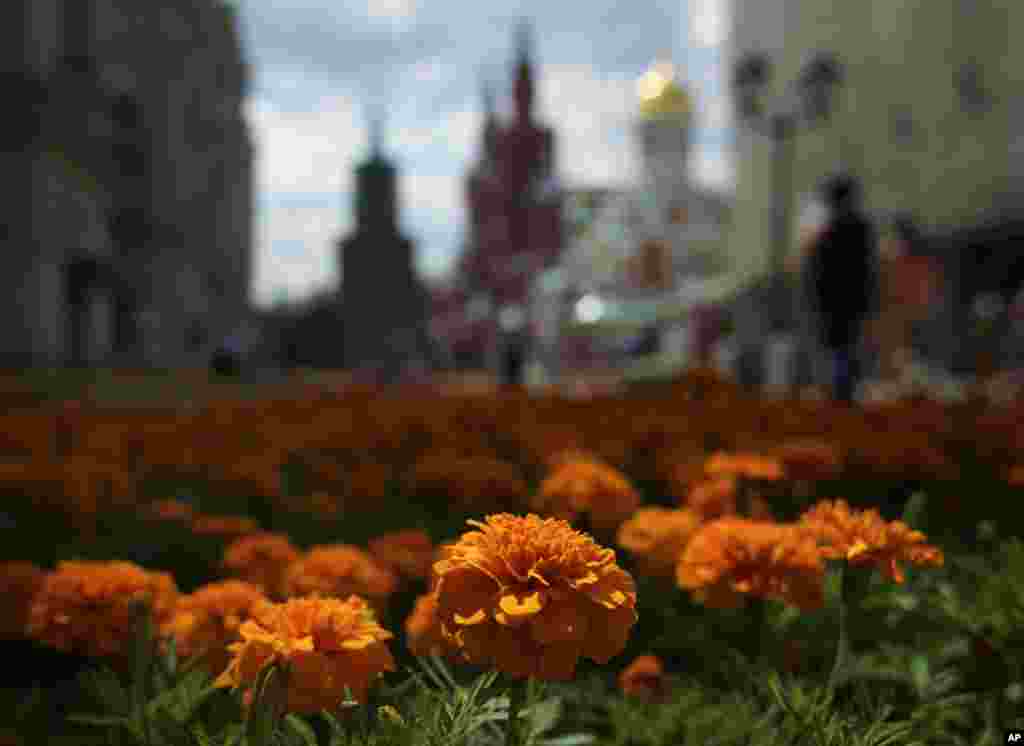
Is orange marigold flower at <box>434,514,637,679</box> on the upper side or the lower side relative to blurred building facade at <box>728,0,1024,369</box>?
lower

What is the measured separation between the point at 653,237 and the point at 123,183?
82.9 ft

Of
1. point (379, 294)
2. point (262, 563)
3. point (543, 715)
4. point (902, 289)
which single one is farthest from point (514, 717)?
point (379, 294)

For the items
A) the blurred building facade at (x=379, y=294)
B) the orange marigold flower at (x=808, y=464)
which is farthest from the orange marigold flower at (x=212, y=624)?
the blurred building facade at (x=379, y=294)

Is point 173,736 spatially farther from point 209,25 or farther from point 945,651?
point 209,25

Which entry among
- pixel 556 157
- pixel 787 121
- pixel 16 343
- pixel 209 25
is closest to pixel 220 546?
pixel 787 121

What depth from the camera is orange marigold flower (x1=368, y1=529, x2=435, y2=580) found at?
1871mm

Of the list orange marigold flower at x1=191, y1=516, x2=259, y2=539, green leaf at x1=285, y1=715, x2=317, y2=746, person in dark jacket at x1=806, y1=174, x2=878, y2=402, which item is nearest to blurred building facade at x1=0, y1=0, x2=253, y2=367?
person in dark jacket at x1=806, y1=174, x2=878, y2=402

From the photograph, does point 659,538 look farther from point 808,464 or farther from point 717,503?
point 808,464

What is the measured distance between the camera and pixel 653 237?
51.7 metres

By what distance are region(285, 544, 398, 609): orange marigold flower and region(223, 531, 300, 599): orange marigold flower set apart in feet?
0.34

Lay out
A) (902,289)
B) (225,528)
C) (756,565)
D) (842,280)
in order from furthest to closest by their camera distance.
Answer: (902,289) → (842,280) → (225,528) → (756,565)

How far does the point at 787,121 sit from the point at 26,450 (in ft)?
44.2

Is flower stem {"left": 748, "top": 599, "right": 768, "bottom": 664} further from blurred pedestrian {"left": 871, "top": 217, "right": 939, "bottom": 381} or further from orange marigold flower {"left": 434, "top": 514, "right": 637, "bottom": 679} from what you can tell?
blurred pedestrian {"left": 871, "top": 217, "right": 939, "bottom": 381}

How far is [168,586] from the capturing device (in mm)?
1399
